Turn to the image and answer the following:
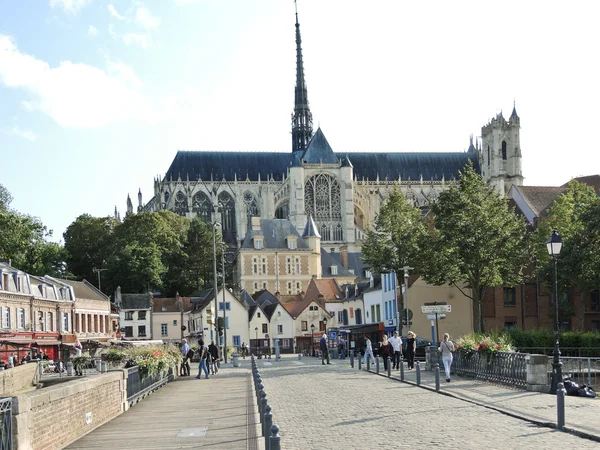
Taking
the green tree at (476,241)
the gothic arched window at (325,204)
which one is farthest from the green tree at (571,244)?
the gothic arched window at (325,204)

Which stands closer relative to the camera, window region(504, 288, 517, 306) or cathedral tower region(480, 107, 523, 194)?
window region(504, 288, 517, 306)

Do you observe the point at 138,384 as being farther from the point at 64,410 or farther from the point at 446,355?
the point at 446,355

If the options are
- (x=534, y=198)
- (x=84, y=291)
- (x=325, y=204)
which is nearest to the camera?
(x=534, y=198)

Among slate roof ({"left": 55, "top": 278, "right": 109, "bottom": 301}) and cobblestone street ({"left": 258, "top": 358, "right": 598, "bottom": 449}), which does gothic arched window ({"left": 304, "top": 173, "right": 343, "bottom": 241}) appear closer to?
slate roof ({"left": 55, "top": 278, "right": 109, "bottom": 301})

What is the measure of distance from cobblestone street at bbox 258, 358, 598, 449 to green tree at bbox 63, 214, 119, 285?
247 ft

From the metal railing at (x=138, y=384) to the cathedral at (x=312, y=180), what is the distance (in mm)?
110353

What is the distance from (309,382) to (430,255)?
17.4 meters

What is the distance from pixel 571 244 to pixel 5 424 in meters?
40.4

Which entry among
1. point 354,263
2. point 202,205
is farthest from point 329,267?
point 202,205

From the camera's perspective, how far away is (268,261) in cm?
10669

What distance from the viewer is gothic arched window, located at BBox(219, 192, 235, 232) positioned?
149375mm

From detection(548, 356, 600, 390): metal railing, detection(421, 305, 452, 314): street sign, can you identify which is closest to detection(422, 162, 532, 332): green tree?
detection(421, 305, 452, 314): street sign

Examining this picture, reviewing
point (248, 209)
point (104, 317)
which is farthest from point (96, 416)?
point (248, 209)

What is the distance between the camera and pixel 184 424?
16344 mm
